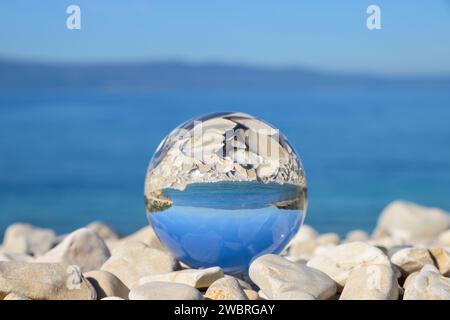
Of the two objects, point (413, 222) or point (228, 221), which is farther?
point (413, 222)

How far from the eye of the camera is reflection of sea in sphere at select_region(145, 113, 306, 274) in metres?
4.73

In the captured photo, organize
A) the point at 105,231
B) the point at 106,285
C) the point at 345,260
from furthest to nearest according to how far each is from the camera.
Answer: the point at 105,231
the point at 345,260
the point at 106,285

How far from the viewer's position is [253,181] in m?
4.75

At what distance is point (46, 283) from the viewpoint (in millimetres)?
4477

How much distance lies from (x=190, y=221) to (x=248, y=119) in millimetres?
702

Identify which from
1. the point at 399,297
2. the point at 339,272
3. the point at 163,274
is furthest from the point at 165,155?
the point at 399,297

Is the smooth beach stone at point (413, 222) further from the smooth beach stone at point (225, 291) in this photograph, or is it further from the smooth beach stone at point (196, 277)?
the smooth beach stone at point (225, 291)

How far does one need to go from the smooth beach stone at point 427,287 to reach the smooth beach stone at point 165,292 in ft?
3.48

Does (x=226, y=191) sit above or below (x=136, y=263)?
above

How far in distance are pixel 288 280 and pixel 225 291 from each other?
34cm

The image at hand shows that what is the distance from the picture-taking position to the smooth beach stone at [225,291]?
13.9ft

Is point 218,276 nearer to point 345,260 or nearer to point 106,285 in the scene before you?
point 106,285

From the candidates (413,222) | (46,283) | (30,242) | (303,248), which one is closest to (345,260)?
(46,283)
